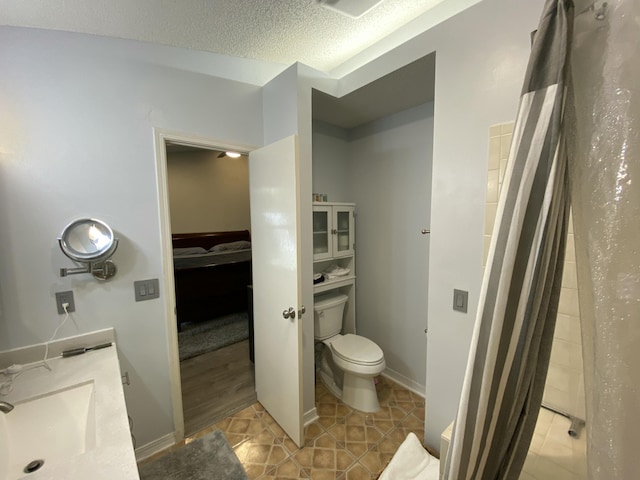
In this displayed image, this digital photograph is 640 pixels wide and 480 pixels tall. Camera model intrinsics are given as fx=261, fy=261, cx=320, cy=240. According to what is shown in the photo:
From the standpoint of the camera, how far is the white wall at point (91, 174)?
1241 millimetres

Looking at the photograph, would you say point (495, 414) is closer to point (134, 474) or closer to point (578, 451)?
point (578, 451)

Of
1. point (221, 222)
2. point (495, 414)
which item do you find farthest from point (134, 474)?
point (221, 222)

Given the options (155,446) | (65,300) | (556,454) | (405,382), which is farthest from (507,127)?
(155,446)

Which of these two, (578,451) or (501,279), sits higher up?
(501,279)

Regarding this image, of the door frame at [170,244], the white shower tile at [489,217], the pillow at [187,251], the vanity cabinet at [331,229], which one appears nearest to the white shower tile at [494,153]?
the white shower tile at [489,217]

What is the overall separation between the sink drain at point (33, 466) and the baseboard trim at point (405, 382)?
2218 millimetres

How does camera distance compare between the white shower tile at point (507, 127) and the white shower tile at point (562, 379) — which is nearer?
the white shower tile at point (562, 379)

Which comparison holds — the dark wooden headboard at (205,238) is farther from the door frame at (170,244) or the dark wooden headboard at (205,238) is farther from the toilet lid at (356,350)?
the toilet lid at (356,350)

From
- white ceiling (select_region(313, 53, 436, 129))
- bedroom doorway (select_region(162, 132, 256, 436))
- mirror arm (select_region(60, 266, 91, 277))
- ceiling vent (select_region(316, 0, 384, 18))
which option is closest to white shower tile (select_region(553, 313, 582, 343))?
white ceiling (select_region(313, 53, 436, 129))

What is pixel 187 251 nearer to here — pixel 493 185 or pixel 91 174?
pixel 91 174

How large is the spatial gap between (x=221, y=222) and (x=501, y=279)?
16.0 feet

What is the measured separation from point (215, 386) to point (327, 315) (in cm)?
118

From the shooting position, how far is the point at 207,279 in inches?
137

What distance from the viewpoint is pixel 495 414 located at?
56 centimetres
